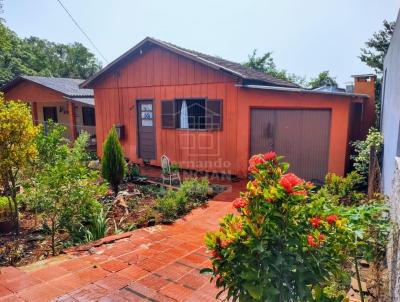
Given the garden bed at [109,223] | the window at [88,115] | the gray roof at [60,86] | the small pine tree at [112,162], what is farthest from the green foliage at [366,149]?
the window at [88,115]

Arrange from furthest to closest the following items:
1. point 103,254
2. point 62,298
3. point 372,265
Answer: point 103,254, point 372,265, point 62,298

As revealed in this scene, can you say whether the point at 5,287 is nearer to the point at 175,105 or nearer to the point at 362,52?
the point at 175,105

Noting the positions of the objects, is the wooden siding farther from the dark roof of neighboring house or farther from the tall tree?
the tall tree

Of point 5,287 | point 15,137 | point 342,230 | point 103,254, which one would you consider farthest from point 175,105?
point 342,230

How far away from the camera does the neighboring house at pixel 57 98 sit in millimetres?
15078

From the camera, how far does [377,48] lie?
50.5 feet

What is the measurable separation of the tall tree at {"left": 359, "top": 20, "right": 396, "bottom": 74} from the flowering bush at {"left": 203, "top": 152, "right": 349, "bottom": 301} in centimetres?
1641

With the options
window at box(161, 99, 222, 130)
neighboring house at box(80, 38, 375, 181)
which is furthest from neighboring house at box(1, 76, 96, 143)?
window at box(161, 99, 222, 130)

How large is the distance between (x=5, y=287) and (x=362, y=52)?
1854cm

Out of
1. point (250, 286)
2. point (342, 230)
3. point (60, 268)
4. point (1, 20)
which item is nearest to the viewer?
point (250, 286)

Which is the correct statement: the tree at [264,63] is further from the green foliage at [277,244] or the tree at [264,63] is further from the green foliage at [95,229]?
the green foliage at [277,244]

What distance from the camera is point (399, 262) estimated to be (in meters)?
1.87

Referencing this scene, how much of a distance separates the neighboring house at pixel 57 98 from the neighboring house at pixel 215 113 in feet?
15.2

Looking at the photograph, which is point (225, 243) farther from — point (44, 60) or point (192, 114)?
point (44, 60)
